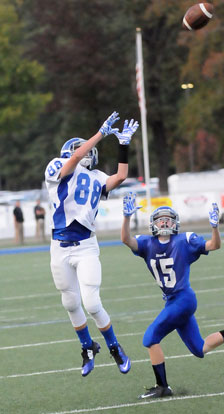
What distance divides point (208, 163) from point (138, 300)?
62.2 metres

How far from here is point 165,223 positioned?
698 centimetres

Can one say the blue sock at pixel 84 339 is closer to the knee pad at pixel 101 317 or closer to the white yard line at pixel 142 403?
the knee pad at pixel 101 317

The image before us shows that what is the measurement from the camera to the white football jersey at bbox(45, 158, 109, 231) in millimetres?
7266

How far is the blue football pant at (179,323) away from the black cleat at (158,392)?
0.33 m

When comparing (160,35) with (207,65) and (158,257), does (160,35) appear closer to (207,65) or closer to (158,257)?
(207,65)

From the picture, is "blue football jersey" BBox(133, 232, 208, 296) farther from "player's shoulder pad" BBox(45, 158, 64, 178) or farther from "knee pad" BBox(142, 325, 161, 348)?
"player's shoulder pad" BBox(45, 158, 64, 178)

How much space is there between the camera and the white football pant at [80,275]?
23.6 feet

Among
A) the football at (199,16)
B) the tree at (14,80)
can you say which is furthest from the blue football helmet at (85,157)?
the tree at (14,80)

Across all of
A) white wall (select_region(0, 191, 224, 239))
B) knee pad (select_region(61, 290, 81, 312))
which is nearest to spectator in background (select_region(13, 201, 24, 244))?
white wall (select_region(0, 191, 224, 239))

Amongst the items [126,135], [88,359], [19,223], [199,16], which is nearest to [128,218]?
[126,135]

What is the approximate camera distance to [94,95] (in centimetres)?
4319

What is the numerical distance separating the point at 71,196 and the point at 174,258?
1.00m

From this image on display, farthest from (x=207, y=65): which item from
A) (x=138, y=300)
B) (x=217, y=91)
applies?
(x=138, y=300)

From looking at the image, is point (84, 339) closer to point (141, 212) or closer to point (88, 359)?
point (88, 359)
